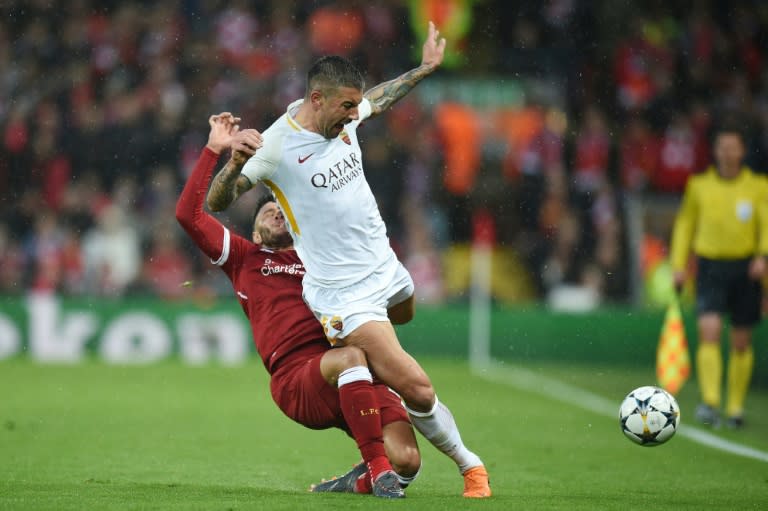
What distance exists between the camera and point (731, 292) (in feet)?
35.7

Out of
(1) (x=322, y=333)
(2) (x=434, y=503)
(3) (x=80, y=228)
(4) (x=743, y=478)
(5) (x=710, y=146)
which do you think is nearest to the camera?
(2) (x=434, y=503)

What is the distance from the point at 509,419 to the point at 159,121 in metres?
8.71

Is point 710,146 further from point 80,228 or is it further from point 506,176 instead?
point 80,228

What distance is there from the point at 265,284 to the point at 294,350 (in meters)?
0.44

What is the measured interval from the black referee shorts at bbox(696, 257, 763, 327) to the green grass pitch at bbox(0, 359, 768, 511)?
95 cm

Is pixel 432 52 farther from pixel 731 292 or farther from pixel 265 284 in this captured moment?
pixel 731 292

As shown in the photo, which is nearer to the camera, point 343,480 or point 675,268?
point 343,480

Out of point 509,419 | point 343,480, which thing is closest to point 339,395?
point 343,480

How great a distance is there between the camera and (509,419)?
35.9ft

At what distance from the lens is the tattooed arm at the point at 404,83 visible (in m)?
7.29

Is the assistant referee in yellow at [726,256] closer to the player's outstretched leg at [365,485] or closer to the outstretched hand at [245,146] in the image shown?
the player's outstretched leg at [365,485]

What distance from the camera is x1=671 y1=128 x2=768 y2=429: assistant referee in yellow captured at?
10.7 m

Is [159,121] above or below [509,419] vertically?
above

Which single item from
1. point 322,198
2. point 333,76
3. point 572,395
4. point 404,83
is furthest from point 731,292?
point 333,76
